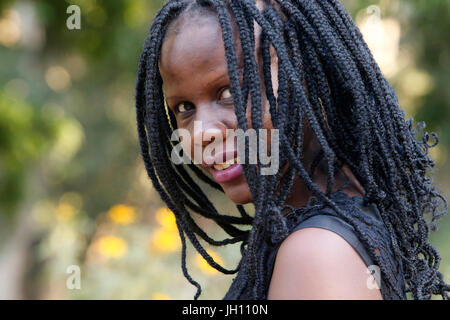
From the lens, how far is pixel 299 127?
62.6 inches

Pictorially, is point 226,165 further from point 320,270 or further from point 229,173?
point 320,270

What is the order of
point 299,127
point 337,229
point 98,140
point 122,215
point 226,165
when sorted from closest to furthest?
1. point 337,229
2. point 299,127
3. point 226,165
4. point 122,215
5. point 98,140

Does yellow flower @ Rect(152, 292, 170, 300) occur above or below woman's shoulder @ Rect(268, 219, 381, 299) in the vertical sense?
above

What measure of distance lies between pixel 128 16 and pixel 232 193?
17.6 ft

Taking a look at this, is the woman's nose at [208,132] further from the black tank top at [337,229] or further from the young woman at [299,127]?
the black tank top at [337,229]

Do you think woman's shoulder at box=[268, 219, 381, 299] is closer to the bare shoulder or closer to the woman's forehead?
the bare shoulder

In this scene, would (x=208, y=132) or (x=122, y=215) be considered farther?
(x=122, y=215)

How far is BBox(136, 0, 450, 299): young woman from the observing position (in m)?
1.50

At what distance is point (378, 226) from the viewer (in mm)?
1545

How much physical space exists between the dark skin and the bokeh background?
1.11 meters

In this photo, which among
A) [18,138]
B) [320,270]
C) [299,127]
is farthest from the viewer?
[18,138]

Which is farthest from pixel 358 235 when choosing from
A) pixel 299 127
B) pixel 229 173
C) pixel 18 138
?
pixel 18 138

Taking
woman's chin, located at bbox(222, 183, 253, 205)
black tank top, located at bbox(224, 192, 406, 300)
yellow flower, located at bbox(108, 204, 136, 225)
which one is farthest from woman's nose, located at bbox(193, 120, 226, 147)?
yellow flower, located at bbox(108, 204, 136, 225)

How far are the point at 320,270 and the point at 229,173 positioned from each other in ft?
1.62
